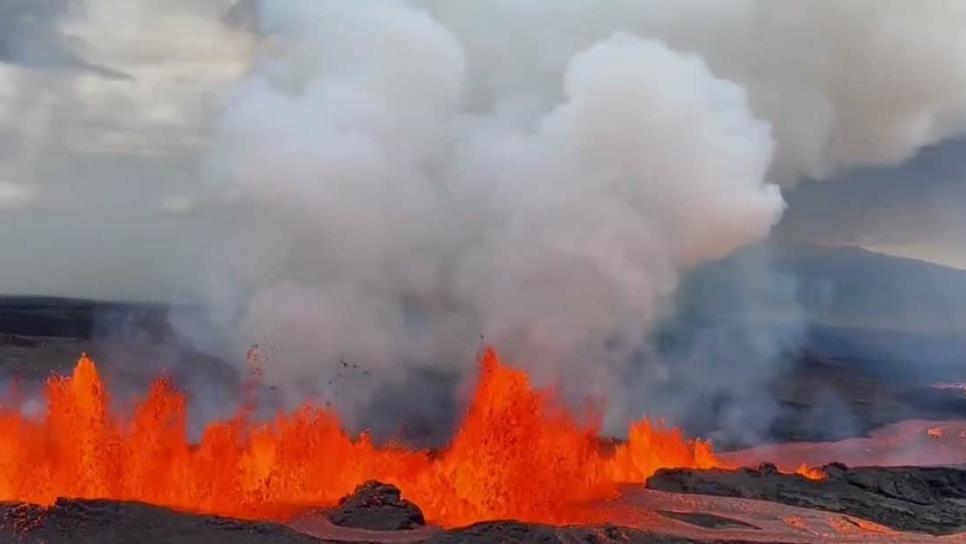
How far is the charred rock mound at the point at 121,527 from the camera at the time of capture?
111 ft

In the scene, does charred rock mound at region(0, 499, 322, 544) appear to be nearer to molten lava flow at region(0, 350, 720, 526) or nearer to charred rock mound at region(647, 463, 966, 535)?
molten lava flow at region(0, 350, 720, 526)

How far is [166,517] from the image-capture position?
3550 cm

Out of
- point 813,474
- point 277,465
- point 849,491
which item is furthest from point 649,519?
point 813,474

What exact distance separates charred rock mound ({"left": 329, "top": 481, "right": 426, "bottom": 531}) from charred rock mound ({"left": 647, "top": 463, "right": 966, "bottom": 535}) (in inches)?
710

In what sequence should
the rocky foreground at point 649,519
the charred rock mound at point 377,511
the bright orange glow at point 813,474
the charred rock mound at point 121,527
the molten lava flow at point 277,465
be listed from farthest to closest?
the bright orange glow at point 813,474, the molten lava flow at point 277,465, the charred rock mound at point 377,511, the rocky foreground at point 649,519, the charred rock mound at point 121,527

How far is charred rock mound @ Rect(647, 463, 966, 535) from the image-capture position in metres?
53.8

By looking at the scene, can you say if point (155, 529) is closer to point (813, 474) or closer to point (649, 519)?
point (649, 519)

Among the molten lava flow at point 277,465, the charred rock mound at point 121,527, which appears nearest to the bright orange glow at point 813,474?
Result: the molten lava flow at point 277,465

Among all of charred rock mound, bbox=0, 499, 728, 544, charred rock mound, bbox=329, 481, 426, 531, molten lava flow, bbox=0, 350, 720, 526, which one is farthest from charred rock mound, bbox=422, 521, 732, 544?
molten lava flow, bbox=0, 350, 720, 526

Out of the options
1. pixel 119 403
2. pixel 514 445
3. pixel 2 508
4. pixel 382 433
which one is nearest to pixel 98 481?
pixel 2 508

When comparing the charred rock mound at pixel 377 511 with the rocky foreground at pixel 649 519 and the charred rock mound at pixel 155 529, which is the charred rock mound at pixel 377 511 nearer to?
the rocky foreground at pixel 649 519

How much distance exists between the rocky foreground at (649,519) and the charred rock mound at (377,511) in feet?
0.15

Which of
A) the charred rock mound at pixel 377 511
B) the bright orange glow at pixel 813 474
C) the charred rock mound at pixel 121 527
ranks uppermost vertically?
the bright orange glow at pixel 813 474

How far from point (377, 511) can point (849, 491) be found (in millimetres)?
32177
